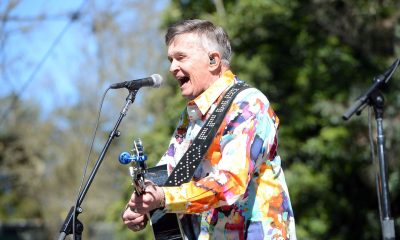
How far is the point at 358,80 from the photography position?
9156 mm

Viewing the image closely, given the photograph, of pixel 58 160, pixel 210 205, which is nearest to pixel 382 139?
pixel 210 205

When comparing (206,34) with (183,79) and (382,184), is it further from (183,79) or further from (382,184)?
(382,184)

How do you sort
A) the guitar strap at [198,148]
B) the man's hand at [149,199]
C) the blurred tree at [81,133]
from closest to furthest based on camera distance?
the man's hand at [149,199] → the guitar strap at [198,148] → the blurred tree at [81,133]

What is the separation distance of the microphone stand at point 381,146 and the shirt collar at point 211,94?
1063 millimetres

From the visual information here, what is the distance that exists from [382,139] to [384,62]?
5.52 m

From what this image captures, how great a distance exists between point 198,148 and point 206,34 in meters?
0.51

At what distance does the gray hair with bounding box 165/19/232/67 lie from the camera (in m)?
2.97

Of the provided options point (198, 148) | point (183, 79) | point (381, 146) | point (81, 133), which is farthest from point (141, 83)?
point (81, 133)

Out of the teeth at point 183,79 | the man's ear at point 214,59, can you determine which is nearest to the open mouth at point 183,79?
the teeth at point 183,79

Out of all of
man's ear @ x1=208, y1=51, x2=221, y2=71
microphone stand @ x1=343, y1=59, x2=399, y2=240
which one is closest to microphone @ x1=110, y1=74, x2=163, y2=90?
man's ear @ x1=208, y1=51, x2=221, y2=71

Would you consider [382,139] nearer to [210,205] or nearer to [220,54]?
[220,54]

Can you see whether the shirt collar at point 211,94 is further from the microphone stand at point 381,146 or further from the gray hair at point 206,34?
the microphone stand at point 381,146

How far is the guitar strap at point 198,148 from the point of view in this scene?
2.81 meters

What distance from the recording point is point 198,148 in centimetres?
283
